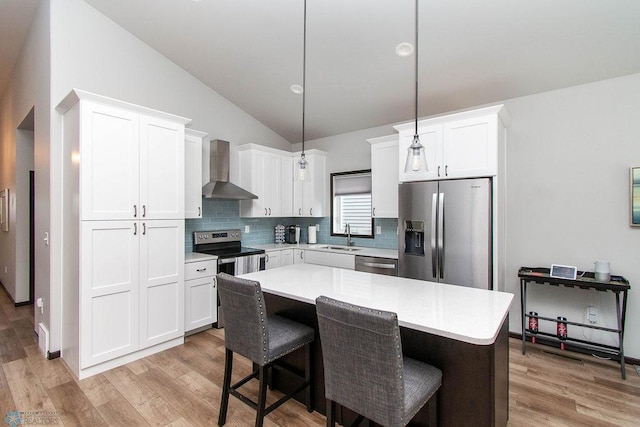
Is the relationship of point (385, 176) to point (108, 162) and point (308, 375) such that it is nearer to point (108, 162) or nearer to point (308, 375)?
point (308, 375)

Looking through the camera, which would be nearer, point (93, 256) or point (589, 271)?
point (93, 256)

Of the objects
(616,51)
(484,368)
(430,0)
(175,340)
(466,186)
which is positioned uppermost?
(430,0)

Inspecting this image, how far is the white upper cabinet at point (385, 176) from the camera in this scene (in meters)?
3.84

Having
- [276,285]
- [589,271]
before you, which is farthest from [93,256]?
[589,271]

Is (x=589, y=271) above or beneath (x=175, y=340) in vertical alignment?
above

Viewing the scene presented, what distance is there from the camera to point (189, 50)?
11.8 ft

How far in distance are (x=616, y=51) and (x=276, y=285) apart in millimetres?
3398

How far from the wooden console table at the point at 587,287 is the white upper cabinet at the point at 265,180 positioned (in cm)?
325

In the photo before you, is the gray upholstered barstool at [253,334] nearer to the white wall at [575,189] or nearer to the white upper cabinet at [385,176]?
the white upper cabinet at [385,176]

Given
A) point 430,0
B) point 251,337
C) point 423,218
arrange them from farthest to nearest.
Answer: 1. point 423,218
2. point 430,0
3. point 251,337

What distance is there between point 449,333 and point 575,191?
108 inches

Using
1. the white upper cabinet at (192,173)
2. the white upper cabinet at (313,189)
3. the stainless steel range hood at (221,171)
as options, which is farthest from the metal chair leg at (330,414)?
the white upper cabinet at (313,189)

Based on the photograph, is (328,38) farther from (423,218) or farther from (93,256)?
(93,256)

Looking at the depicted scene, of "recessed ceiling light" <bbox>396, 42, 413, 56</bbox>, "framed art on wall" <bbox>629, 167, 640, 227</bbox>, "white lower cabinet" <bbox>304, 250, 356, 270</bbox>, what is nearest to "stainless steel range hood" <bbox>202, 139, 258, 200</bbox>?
"white lower cabinet" <bbox>304, 250, 356, 270</bbox>
